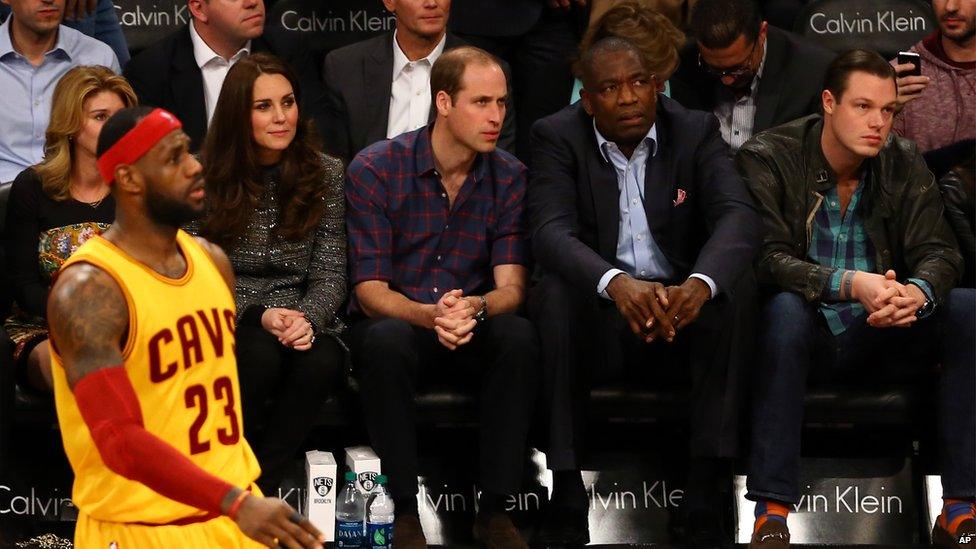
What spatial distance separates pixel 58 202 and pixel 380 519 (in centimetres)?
150

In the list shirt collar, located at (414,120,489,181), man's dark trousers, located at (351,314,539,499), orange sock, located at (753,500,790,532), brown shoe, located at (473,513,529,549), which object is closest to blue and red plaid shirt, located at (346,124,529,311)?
shirt collar, located at (414,120,489,181)

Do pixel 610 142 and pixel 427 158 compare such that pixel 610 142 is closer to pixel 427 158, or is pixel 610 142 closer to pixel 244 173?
pixel 427 158

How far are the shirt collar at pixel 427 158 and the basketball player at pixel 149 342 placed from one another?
63.0 inches

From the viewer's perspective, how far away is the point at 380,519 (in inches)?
184

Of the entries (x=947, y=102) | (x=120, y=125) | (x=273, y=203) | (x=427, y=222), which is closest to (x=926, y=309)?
(x=947, y=102)

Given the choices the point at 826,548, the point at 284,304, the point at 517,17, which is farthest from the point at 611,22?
the point at 826,548

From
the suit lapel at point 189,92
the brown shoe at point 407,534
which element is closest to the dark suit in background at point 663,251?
the brown shoe at point 407,534

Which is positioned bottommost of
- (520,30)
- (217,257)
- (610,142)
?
(217,257)

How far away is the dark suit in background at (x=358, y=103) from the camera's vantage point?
5.80 meters

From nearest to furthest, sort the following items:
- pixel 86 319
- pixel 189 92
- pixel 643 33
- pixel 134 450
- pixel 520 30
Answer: pixel 134 450
pixel 86 319
pixel 643 33
pixel 189 92
pixel 520 30

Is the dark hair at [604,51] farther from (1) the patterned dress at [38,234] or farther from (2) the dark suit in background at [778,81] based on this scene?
(1) the patterned dress at [38,234]

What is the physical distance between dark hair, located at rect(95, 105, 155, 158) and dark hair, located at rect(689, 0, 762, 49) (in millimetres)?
2786

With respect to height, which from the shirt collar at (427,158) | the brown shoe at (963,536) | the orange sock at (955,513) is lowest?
the brown shoe at (963,536)

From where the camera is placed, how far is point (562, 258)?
4.86 meters
